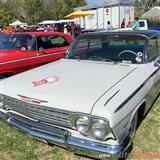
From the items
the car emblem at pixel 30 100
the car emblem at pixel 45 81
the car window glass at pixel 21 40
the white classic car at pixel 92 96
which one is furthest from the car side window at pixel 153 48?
the car window glass at pixel 21 40

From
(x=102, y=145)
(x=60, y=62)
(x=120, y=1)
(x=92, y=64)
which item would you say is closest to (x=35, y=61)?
(x=60, y=62)

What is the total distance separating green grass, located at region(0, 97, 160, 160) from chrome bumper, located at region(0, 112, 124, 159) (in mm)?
521

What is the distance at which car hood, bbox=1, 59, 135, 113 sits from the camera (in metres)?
3.19

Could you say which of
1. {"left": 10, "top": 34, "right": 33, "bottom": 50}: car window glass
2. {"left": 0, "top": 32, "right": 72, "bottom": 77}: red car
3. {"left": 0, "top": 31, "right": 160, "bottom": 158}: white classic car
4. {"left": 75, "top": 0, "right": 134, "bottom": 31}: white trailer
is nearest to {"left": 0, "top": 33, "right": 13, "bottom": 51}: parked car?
{"left": 0, "top": 32, "right": 72, "bottom": 77}: red car

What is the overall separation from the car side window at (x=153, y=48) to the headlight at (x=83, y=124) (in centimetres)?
216

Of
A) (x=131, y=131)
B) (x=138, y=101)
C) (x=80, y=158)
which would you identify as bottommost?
(x=80, y=158)

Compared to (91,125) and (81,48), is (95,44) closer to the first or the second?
(81,48)

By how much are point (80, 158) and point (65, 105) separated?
98cm

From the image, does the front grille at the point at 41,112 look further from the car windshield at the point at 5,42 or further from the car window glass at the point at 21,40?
the car windshield at the point at 5,42

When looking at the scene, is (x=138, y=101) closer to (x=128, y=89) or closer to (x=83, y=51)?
(x=128, y=89)

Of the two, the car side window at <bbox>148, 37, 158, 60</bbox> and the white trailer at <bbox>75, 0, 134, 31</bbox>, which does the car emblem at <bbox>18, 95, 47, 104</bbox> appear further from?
the white trailer at <bbox>75, 0, 134, 31</bbox>

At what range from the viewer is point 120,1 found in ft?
118

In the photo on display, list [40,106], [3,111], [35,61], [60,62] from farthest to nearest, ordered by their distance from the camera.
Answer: [35,61]
[60,62]
[3,111]
[40,106]

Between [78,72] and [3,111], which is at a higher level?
[78,72]
